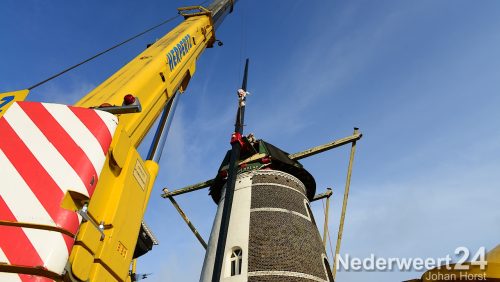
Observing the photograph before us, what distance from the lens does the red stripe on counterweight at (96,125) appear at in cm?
299

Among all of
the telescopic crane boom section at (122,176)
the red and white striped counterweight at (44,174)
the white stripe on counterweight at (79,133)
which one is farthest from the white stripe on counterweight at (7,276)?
the white stripe on counterweight at (79,133)

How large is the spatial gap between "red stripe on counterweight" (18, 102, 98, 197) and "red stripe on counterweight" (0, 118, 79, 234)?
19 centimetres

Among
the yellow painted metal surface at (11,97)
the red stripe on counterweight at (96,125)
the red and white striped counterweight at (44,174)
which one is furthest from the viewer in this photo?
the yellow painted metal surface at (11,97)

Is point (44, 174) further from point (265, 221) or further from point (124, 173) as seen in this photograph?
point (265, 221)

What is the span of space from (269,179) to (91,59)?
10.3 metres

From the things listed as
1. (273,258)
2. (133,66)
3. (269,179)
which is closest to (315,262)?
(273,258)

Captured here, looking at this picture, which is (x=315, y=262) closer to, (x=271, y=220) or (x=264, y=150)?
(x=271, y=220)

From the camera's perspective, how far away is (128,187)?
137 inches

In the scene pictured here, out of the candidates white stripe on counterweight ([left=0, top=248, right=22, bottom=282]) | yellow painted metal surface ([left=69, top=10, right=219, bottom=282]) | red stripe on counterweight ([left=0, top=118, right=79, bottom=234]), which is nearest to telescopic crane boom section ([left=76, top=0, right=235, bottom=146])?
yellow painted metal surface ([left=69, top=10, right=219, bottom=282])

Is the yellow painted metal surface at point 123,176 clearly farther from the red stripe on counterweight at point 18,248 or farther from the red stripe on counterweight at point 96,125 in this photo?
the red stripe on counterweight at point 18,248

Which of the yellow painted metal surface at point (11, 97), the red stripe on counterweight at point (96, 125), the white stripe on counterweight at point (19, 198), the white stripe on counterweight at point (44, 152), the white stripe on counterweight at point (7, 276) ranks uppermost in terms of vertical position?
the yellow painted metal surface at point (11, 97)

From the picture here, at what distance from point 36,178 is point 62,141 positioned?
1.27ft

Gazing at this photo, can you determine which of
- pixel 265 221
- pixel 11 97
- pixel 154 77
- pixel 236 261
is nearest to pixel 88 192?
pixel 11 97

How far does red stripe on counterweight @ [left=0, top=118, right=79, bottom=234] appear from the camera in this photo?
2.49 meters
